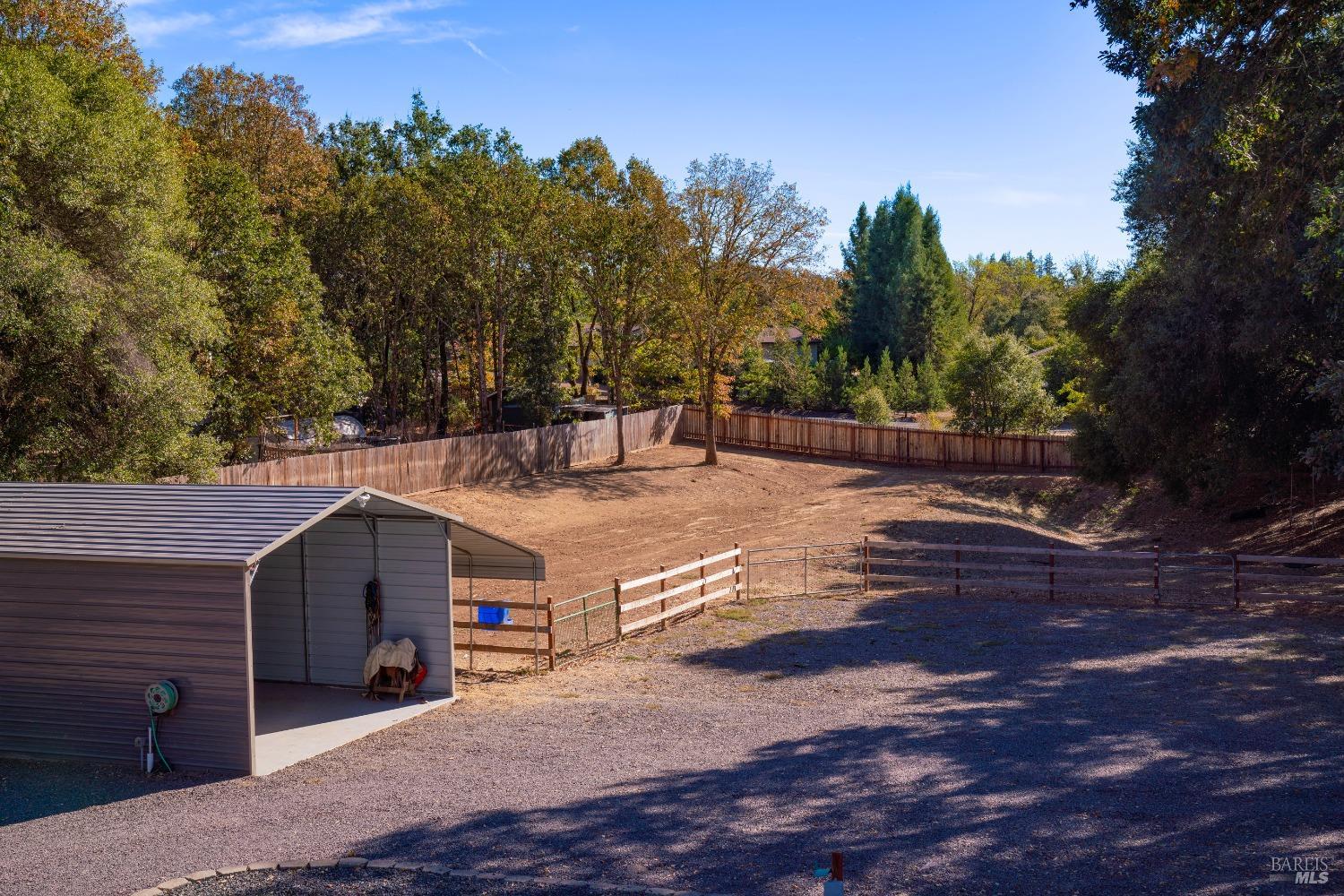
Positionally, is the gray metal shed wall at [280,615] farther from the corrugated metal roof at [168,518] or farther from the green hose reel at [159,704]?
the green hose reel at [159,704]

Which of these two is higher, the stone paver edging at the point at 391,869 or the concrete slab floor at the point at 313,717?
the stone paver edging at the point at 391,869

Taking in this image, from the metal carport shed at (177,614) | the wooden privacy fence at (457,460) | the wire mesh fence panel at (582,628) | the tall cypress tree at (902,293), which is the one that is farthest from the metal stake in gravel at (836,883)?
the tall cypress tree at (902,293)

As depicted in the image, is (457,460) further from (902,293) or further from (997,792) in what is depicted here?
(902,293)

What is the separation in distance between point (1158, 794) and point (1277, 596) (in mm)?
11024

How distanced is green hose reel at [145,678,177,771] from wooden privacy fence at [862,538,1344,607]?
14.0 m

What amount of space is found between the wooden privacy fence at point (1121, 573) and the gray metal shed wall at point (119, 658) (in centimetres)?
1362

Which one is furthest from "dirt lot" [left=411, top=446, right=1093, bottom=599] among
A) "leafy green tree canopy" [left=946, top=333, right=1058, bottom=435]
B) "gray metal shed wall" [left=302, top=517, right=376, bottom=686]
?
"gray metal shed wall" [left=302, top=517, right=376, bottom=686]

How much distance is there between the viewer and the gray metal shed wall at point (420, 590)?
49.2ft

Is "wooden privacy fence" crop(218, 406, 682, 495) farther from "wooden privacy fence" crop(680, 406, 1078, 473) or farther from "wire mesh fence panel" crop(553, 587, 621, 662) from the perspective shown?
"wire mesh fence panel" crop(553, 587, 621, 662)

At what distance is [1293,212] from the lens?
17.3 meters

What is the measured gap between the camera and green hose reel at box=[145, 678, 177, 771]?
12125mm

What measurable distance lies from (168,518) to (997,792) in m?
10.3

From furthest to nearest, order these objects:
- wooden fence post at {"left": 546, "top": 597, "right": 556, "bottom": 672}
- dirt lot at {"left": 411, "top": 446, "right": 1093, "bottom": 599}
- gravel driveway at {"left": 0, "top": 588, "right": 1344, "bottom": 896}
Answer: dirt lot at {"left": 411, "top": 446, "right": 1093, "bottom": 599} < wooden fence post at {"left": 546, "top": 597, "right": 556, "bottom": 672} < gravel driveway at {"left": 0, "top": 588, "right": 1344, "bottom": 896}

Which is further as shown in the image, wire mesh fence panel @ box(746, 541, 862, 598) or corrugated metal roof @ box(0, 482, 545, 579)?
wire mesh fence panel @ box(746, 541, 862, 598)
